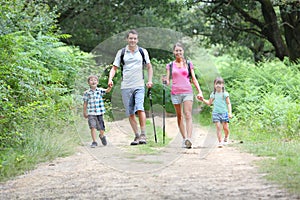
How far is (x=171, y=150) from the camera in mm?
8305

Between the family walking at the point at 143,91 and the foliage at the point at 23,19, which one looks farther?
the foliage at the point at 23,19

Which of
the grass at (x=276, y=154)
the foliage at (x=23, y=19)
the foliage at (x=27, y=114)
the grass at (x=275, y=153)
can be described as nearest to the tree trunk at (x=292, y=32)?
the grass at (x=275, y=153)

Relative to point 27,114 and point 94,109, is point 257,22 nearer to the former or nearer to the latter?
point 94,109

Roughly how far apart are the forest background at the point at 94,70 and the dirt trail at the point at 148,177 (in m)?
0.32

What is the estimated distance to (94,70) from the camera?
1516 cm

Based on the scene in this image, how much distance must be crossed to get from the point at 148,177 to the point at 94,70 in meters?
9.48

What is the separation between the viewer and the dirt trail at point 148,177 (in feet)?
16.8

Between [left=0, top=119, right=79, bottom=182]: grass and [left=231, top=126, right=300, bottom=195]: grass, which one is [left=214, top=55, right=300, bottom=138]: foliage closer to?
[left=231, top=126, right=300, bottom=195]: grass

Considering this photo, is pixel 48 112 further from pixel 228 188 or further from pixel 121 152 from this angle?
pixel 228 188

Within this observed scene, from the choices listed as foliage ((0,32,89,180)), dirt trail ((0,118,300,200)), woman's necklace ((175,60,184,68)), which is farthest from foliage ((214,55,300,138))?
foliage ((0,32,89,180))

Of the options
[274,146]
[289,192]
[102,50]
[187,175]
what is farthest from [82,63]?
[289,192]

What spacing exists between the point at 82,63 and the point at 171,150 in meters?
7.01

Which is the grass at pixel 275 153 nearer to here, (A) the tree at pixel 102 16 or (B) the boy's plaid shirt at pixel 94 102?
(B) the boy's plaid shirt at pixel 94 102

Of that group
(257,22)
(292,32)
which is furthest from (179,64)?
(292,32)
